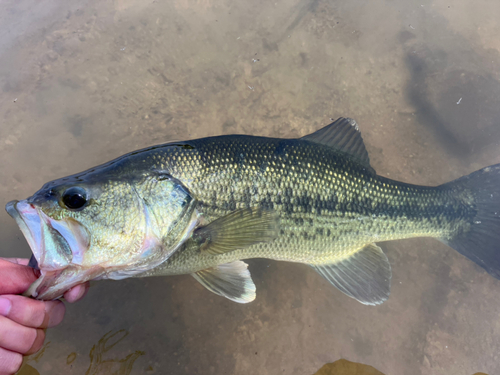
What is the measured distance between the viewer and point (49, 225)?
1158mm

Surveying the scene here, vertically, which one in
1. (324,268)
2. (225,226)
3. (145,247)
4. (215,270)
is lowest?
(324,268)

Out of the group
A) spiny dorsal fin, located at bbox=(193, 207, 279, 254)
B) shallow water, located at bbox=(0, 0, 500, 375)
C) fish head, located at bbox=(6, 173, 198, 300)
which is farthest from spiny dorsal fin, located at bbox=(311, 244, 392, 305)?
fish head, located at bbox=(6, 173, 198, 300)

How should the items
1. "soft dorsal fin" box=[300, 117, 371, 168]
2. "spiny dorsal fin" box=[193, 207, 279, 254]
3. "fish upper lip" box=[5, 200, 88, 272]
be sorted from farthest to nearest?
"soft dorsal fin" box=[300, 117, 371, 168] → "spiny dorsal fin" box=[193, 207, 279, 254] → "fish upper lip" box=[5, 200, 88, 272]

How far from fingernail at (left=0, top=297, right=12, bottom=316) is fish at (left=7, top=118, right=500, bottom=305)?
10cm

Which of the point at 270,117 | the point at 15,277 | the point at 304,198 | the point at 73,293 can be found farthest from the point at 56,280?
the point at 270,117

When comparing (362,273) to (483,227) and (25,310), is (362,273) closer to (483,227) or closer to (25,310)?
(483,227)

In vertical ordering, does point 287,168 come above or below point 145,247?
below

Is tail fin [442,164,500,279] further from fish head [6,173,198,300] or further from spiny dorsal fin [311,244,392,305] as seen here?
fish head [6,173,198,300]

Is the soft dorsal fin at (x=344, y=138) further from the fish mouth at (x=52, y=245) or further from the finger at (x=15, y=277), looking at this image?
the finger at (x=15, y=277)

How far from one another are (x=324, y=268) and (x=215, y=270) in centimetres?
79

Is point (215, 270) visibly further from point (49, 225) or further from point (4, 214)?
point (4, 214)

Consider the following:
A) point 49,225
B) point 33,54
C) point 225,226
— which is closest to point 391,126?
point 225,226

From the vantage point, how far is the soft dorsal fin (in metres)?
1.79

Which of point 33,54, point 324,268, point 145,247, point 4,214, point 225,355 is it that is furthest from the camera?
point 33,54
